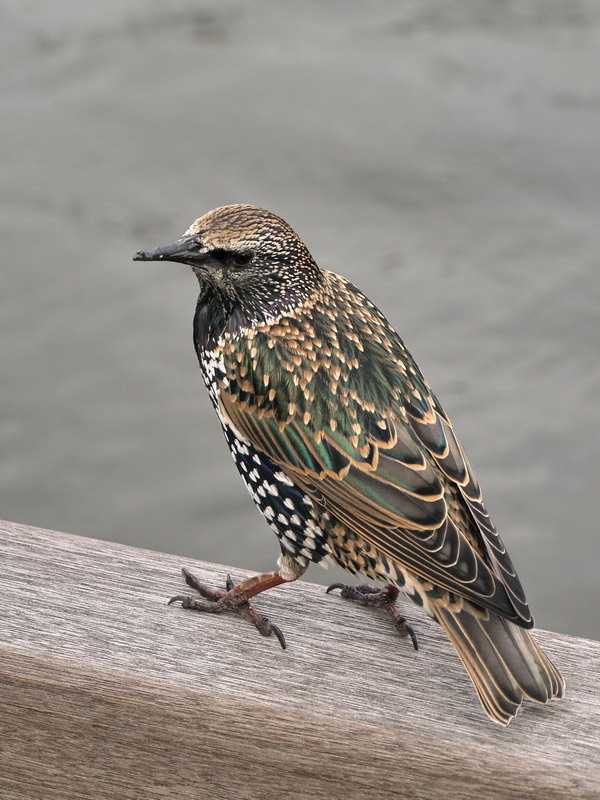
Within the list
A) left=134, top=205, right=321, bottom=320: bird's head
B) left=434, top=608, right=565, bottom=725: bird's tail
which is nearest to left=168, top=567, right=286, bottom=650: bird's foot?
left=434, top=608, right=565, bottom=725: bird's tail

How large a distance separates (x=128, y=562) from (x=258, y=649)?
353mm

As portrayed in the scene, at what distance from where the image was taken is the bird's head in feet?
8.10

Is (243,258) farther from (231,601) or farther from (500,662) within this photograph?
(500,662)

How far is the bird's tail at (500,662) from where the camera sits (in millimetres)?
2117

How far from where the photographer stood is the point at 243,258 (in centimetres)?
255

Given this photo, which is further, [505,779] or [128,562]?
[128,562]

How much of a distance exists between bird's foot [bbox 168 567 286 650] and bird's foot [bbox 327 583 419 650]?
156mm

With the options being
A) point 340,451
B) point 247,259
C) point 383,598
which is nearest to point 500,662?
point 383,598

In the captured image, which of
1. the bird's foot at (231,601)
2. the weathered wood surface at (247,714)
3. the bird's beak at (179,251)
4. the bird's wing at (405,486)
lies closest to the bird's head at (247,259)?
the bird's beak at (179,251)

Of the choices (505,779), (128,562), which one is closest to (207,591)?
(128,562)

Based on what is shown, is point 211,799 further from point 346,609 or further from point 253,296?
point 253,296

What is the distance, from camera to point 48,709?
2.17 metres

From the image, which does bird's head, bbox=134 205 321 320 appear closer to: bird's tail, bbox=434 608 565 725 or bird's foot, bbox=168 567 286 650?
bird's foot, bbox=168 567 286 650

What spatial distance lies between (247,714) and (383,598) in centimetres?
49
